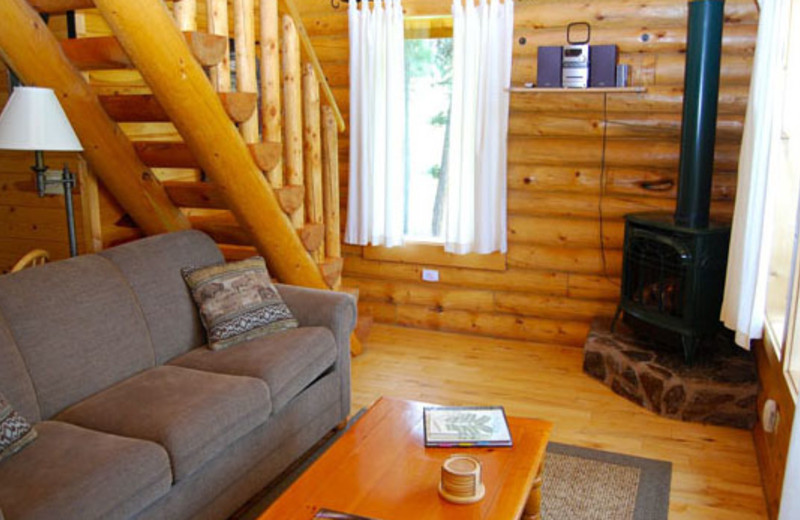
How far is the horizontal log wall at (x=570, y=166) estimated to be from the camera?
4188 mm

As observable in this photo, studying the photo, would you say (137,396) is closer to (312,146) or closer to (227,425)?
(227,425)

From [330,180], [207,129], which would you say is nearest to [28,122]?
[207,129]

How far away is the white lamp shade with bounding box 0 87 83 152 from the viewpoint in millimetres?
2965

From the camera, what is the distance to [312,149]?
4.16m

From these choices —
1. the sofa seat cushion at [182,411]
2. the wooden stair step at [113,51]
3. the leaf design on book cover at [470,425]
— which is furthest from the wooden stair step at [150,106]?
the leaf design on book cover at [470,425]

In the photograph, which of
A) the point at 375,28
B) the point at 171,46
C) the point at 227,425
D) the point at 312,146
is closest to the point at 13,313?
the point at 227,425

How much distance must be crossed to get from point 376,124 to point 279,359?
85.8 inches

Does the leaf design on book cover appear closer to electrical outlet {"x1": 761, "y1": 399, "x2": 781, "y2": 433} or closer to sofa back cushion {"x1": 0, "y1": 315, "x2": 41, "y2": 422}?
electrical outlet {"x1": 761, "y1": 399, "x2": 781, "y2": 433}

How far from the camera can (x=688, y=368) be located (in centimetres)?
370

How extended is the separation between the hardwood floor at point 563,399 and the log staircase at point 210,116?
2.23 feet

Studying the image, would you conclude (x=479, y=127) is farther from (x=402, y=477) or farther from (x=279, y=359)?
(x=402, y=477)

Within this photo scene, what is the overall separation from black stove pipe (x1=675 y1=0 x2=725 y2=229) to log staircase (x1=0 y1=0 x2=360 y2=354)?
1.93m

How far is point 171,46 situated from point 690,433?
9.47 ft

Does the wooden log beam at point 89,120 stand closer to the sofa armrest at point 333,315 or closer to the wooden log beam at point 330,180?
the wooden log beam at point 330,180
